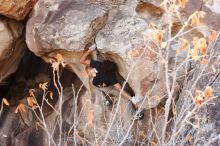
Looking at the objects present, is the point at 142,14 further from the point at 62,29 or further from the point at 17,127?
the point at 17,127

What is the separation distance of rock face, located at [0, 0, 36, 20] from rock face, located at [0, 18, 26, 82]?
136 millimetres

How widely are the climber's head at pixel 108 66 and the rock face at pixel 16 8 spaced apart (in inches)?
34.0

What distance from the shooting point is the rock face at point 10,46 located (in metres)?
3.95

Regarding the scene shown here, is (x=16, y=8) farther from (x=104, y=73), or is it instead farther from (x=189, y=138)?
(x=189, y=138)

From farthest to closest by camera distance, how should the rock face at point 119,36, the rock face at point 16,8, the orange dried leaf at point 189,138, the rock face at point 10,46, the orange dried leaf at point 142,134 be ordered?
the rock face at point 10,46 → the rock face at point 16,8 → the orange dried leaf at point 142,134 → the rock face at point 119,36 → the orange dried leaf at point 189,138

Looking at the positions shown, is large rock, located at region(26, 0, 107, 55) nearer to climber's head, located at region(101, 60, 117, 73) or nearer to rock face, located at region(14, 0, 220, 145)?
rock face, located at region(14, 0, 220, 145)

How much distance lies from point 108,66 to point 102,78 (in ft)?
0.38

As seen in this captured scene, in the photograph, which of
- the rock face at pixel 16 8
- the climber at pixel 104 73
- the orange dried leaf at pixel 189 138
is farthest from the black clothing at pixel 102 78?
the orange dried leaf at pixel 189 138

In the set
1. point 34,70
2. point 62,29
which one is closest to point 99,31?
point 62,29

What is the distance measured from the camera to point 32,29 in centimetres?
367

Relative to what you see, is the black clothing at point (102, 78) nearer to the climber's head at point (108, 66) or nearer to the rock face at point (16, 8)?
the climber's head at point (108, 66)

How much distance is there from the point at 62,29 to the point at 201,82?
3.76 ft

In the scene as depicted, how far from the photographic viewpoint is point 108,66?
137 inches

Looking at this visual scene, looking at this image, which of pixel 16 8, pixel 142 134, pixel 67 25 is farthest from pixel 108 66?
pixel 16 8
